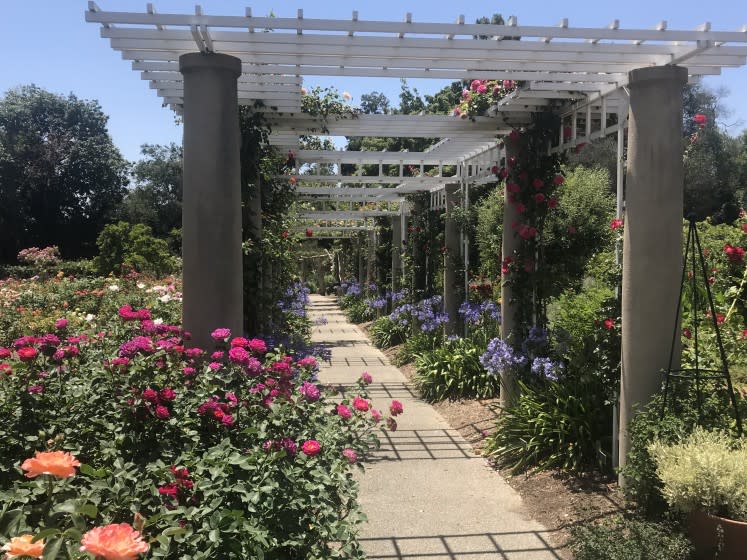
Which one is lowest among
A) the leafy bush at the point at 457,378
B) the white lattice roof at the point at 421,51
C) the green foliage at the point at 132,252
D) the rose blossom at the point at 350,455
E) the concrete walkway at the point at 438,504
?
the concrete walkway at the point at 438,504

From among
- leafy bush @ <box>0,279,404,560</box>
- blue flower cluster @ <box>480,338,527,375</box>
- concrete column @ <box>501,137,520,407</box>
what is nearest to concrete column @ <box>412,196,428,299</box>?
concrete column @ <box>501,137,520,407</box>

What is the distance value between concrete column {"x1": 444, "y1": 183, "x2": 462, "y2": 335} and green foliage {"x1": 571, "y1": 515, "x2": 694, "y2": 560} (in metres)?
6.67

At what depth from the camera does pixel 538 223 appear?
21.1 ft

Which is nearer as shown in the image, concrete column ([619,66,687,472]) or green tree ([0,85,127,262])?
concrete column ([619,66,687,472])

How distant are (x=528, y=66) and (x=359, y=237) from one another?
15454 millimetres

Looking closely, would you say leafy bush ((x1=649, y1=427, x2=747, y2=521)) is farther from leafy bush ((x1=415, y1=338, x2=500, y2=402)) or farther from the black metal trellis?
leafy bush ((x1=415, y1=338, x2=500, y2=402))

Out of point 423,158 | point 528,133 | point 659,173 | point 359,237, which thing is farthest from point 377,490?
point 359,237

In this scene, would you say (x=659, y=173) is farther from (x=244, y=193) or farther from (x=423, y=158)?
(x=423, y=158)

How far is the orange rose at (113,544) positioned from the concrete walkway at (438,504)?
2539 millimetres

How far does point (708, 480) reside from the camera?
3010 mm

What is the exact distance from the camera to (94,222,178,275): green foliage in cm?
1617

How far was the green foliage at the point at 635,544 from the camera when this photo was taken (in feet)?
9.45

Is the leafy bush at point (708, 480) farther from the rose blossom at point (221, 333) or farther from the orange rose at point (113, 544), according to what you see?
the orange rose at point (113, 544)

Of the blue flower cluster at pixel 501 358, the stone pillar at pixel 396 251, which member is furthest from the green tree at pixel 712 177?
the blue flower cluster at pixel 501 358
